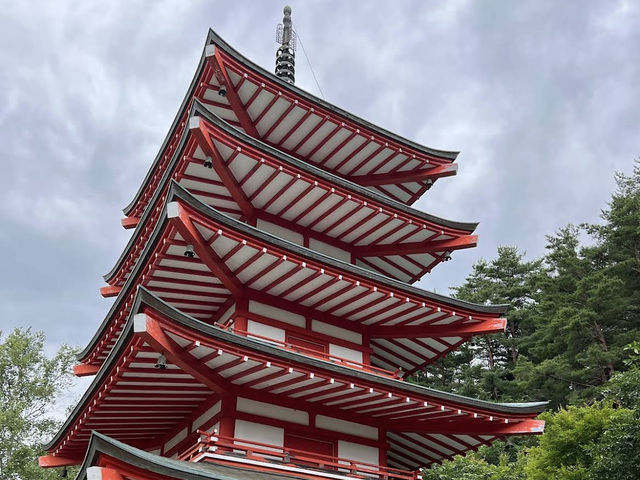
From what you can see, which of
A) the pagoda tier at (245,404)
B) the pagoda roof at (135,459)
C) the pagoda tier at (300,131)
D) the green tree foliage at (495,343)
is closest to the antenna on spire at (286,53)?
the pagoda tier at (300,131)

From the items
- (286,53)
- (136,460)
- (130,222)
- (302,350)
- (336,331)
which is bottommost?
(136,460)

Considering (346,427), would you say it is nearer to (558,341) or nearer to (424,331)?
(424,331)

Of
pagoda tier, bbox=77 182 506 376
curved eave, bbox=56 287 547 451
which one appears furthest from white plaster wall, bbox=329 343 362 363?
curved eave, bbox=56 287 547 451

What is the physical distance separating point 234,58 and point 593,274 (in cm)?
3303

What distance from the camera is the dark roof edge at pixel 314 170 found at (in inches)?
559

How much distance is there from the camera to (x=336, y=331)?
1653cm

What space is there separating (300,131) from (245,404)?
8.74 meters

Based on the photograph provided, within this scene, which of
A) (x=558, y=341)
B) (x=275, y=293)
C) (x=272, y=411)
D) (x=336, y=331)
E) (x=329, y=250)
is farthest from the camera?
(x=558, y=341)

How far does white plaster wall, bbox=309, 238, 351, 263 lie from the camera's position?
57.8ft

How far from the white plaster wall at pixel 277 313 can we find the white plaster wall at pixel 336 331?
425 millimetres

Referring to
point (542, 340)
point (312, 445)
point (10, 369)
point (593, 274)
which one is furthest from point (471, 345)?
point (312, 445)

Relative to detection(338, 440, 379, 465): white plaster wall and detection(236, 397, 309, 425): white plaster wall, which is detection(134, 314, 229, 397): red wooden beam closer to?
detection(236, 397, 309, 425): white plaster wall

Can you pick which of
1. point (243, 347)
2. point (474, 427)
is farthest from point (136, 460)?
point (474, 427)

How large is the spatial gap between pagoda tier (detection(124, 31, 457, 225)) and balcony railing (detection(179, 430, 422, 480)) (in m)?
9.25
